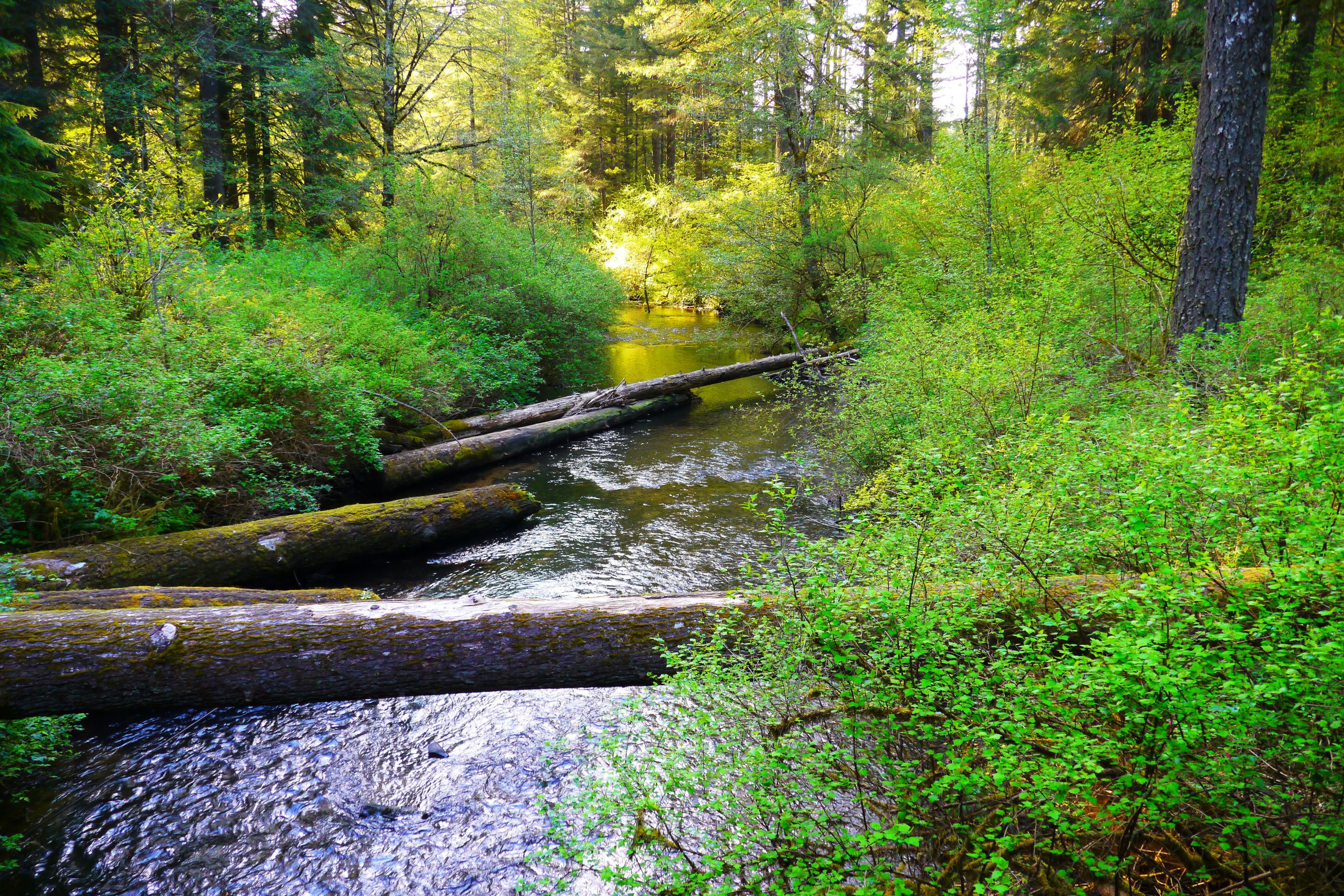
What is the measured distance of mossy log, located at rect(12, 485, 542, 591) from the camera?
514 centimetres

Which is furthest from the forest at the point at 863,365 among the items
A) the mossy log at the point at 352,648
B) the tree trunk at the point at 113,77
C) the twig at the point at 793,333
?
the twig at the point at 793,333

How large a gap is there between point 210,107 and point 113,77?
185cm

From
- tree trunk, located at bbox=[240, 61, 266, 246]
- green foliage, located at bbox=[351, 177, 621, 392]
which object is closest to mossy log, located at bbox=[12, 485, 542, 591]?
green foliage, located at bbox=[351, 177, 621, 392]

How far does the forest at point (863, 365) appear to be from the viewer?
2.40 meters

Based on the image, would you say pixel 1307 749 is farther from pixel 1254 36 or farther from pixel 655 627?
pixel 1254 36

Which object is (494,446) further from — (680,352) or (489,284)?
(680,352)

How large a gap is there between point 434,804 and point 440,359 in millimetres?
Answer: 9521

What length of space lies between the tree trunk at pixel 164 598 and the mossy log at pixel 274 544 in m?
0.18

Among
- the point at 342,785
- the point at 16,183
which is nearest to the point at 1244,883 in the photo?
the point at 342,785

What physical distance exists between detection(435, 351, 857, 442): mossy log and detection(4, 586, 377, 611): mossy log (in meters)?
5.55

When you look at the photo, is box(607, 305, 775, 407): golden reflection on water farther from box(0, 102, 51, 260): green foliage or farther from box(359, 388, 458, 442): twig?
box(0, 102, 51, 260): green foliage

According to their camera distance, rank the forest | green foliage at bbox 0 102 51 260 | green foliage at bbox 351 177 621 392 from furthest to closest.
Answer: green foliage at bbox 351 177 621 392, green foliage at bbox 0 102 51 260, the forest

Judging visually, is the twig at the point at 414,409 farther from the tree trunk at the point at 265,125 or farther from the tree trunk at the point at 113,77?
the tree trunk at the point at 113,77

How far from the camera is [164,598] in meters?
4.70
